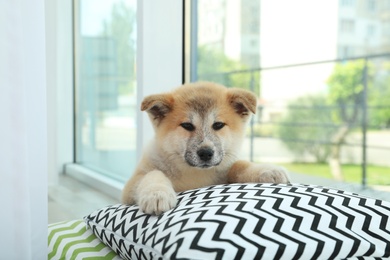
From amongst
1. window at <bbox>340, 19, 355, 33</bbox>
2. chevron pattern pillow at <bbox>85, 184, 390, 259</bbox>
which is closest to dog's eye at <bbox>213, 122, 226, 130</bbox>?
chevron pattern pillow at <bbox>85, 184, 390, 259</bbox>

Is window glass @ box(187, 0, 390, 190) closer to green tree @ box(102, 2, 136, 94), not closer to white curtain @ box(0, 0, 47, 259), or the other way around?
green tree @ box(102, 2, 136, 94)

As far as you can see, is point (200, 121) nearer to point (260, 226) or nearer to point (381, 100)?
point (260, 226)

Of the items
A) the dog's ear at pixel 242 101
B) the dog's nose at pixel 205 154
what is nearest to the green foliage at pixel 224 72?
the dog's ear at pixel 242 101

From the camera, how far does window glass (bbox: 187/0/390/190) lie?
4707 mm

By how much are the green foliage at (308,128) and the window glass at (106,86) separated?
3.26m

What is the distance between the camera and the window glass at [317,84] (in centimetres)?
471

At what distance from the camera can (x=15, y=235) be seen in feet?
3.33

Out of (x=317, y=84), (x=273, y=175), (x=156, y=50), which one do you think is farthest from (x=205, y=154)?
(x=317, y=84)

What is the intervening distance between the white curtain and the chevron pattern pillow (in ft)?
0.78

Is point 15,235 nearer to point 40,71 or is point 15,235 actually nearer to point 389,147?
point 40,71

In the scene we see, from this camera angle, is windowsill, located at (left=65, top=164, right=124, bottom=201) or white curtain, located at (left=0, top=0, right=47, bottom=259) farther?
windowsill, located at (left=65, top=164, right=124, bottom=201)

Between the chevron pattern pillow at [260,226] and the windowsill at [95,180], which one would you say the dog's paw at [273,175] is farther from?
the windowsill at [95,180]

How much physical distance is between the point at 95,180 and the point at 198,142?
1.66m

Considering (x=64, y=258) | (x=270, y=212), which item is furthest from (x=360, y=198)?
(x=64, y=258)
